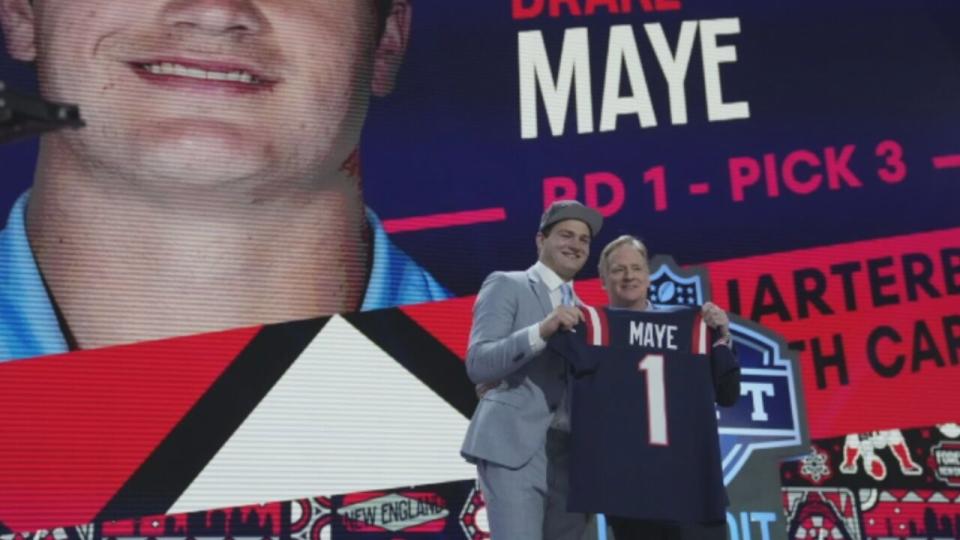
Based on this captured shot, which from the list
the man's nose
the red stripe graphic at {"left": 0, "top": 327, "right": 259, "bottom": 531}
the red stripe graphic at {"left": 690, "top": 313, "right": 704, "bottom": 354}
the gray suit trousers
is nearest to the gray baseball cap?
the red stripe graphic at {"left": 690, "top": 313, "right": 704, "bottom": 354}

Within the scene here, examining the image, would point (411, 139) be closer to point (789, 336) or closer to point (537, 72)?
point (537, 72)

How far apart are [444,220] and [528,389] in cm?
187

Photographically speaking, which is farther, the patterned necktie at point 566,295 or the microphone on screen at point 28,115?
the patterned necktie at point 566,295

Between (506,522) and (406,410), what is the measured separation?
1.69 m

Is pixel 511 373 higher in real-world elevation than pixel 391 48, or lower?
lower

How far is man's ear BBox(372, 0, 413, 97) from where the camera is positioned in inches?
152

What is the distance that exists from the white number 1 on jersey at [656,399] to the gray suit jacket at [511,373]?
0.16 m

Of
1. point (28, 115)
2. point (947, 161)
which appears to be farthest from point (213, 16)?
point (947, 161)

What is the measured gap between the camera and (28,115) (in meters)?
1.76

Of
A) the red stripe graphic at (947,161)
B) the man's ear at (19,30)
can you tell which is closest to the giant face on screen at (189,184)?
the man's ear at (19,30)

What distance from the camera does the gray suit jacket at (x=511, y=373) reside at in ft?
6.00

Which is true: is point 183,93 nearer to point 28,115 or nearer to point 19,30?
point 19,30

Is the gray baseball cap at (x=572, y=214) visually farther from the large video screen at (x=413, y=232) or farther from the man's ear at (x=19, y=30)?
the man's ear at (x=19, y=30)

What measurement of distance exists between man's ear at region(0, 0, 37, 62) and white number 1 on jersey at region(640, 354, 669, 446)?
8.72ft
